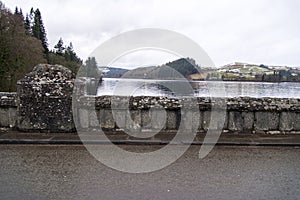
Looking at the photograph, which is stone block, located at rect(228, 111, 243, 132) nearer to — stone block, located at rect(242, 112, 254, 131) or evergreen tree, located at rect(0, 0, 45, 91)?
stone block, located at rect(242, 112, 254, 131)

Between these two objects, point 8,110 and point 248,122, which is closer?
point 8,110

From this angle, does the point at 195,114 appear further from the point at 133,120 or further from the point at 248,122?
the point at 133,120

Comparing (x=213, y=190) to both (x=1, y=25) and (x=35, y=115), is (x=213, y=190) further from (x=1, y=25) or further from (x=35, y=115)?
(x=1, y=25)

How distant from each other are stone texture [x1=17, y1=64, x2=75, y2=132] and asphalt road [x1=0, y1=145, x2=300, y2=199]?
1034 millimetres

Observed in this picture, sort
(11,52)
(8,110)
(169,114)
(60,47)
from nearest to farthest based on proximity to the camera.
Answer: (8,110)
(169,114)
(11,52)
(60,47)

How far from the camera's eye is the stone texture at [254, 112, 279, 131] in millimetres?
7223

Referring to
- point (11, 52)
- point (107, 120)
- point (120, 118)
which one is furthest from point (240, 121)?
point (11, 52)

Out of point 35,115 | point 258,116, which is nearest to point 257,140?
point 258,116

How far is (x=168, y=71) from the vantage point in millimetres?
7492

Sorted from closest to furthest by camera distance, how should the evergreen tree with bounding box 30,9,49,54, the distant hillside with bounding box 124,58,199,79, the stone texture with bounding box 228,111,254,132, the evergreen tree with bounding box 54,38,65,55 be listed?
the stone texture with bounding box 228,111,254,132
the distant hillside with bounding box 124,58,199,79
the evergreen tree with bounding box 30,9,49,54
the evergreen tree with bounding box 54,38,65,55

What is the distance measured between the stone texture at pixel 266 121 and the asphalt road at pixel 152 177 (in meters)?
1.42

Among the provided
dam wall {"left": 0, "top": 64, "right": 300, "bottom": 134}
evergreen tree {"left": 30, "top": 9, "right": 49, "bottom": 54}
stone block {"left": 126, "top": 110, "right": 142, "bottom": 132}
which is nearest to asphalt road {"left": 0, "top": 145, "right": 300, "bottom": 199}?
dam wall {"left": 0, "top": 64, "right": 300, "bottom": 134}

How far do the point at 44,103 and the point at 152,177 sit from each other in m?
3.42

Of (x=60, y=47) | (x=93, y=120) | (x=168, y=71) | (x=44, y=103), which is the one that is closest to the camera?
(x=44, y=103)
